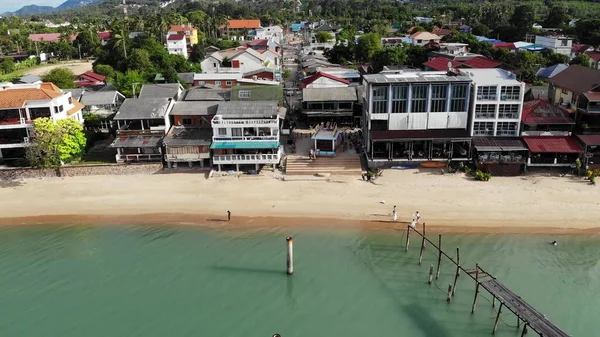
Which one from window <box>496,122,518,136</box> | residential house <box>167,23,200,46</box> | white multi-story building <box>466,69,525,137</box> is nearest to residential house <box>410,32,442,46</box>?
residential house <box>167,23,200,46</box>

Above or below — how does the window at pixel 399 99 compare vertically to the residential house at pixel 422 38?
below

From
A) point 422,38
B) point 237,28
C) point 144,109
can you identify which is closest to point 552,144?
point 144,109

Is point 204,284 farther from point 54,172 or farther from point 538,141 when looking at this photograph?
point 538,141

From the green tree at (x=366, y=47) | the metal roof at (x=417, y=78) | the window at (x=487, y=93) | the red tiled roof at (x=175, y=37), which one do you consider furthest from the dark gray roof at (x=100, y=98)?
the red tiled roof at (x=175, y=37)

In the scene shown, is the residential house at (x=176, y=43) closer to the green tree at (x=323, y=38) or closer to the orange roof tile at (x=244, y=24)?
the green tree at (x=323, y=38)

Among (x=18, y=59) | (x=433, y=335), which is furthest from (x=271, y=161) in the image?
Answer: (x=18, y=59)

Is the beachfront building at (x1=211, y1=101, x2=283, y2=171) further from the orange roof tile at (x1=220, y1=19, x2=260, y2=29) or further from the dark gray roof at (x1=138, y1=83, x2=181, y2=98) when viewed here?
the orange roof tile at (x1=220, y1=19, x2=260, y2=29)

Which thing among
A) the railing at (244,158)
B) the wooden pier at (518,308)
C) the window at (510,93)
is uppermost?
the window at (510,93)
